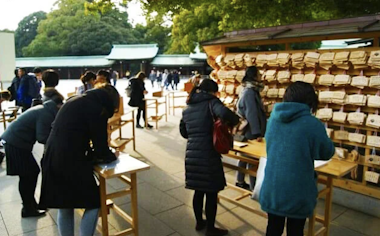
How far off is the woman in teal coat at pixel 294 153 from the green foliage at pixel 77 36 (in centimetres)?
4949

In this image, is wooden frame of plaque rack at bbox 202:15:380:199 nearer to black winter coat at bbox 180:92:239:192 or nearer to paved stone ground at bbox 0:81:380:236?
paved stone ground at bbox 0:81:380:236

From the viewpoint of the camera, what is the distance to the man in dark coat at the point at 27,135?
3.49m

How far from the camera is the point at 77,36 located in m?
48.9

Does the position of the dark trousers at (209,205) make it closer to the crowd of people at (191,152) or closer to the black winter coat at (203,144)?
the crowd of people at (191,152)

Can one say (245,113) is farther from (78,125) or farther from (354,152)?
(78,125)

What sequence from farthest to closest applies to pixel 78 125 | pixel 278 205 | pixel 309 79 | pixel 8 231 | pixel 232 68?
pixel 232 68 → pixel 309 79 → pixel 8 231 → pixel 78 125 → pixel 278 205

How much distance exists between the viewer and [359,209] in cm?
399

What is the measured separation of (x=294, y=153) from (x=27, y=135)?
2966mm

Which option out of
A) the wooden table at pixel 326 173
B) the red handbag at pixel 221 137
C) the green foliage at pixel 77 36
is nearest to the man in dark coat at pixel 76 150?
the red handbag at pixel 221 137

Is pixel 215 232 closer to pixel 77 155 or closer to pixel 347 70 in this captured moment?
pixel 77 155

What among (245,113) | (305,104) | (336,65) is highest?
(336,65)

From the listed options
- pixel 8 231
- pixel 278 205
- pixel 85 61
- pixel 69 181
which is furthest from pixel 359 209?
pixel 85 61

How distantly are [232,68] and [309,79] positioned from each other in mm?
1645

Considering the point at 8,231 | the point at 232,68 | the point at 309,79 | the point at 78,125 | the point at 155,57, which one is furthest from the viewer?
the point at 155,57
